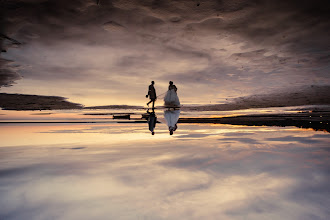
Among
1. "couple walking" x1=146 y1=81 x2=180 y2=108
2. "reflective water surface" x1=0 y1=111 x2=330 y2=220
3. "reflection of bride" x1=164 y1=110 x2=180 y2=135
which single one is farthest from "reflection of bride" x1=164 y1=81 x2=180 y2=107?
"reflective water surface" x1=0 y1=111 x2=330 y2=220

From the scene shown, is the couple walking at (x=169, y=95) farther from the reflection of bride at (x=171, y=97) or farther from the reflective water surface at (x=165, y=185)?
the reflective water surface at (x=165, y=185)

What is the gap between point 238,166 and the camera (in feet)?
14.9

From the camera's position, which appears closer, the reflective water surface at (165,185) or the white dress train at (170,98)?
the reflective water surface at (165,185)

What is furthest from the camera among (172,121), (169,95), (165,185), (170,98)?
(170,98)

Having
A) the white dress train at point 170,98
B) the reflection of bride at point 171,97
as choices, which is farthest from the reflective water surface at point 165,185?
the white dress train at point 170,98

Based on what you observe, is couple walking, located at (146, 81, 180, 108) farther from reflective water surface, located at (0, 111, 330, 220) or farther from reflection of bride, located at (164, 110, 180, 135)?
reflective water surface, located at (0, 111, 330, 220)

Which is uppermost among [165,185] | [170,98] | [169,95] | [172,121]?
[169,95]

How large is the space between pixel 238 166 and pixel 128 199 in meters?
2.56

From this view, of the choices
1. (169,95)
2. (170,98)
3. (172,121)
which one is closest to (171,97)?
(170,98)

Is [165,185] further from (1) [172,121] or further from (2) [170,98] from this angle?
(2) [170,98]

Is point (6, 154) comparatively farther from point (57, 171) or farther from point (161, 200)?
point (161, 200)

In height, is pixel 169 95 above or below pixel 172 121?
above

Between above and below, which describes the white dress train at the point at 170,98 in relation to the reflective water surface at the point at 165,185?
above

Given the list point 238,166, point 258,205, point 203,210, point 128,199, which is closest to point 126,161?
point 128,199
